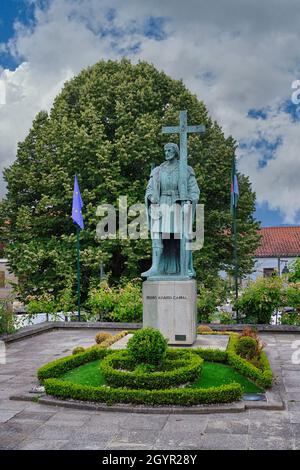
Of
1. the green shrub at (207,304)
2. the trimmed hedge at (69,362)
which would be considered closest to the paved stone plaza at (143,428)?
the trimmed hedge at (69,362)

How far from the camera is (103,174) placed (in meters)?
22.1

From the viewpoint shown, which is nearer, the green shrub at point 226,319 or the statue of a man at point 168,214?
the statue of a man at point 168,214

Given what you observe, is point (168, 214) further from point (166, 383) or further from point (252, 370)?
point (166, 383)

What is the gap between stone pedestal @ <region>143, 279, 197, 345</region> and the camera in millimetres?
10859

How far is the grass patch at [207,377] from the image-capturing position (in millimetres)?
8133

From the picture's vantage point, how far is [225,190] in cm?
2411

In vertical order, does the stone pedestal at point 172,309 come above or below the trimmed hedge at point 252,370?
above

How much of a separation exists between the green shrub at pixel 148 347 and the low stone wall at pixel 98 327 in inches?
263

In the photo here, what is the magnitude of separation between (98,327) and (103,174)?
25.4 feet

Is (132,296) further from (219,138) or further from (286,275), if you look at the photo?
(219,138)

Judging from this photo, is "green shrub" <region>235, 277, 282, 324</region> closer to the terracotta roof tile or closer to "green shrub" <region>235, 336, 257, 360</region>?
"green shrub" <region>235, 336, 257, 360</region>

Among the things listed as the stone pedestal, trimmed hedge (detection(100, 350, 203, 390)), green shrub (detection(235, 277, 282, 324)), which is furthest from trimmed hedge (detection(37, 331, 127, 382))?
green shrub (detection(235, 277, 282, 324))

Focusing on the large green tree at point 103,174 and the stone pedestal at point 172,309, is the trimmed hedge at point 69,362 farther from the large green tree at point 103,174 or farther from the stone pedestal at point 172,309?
the large green tree at point 103,174
